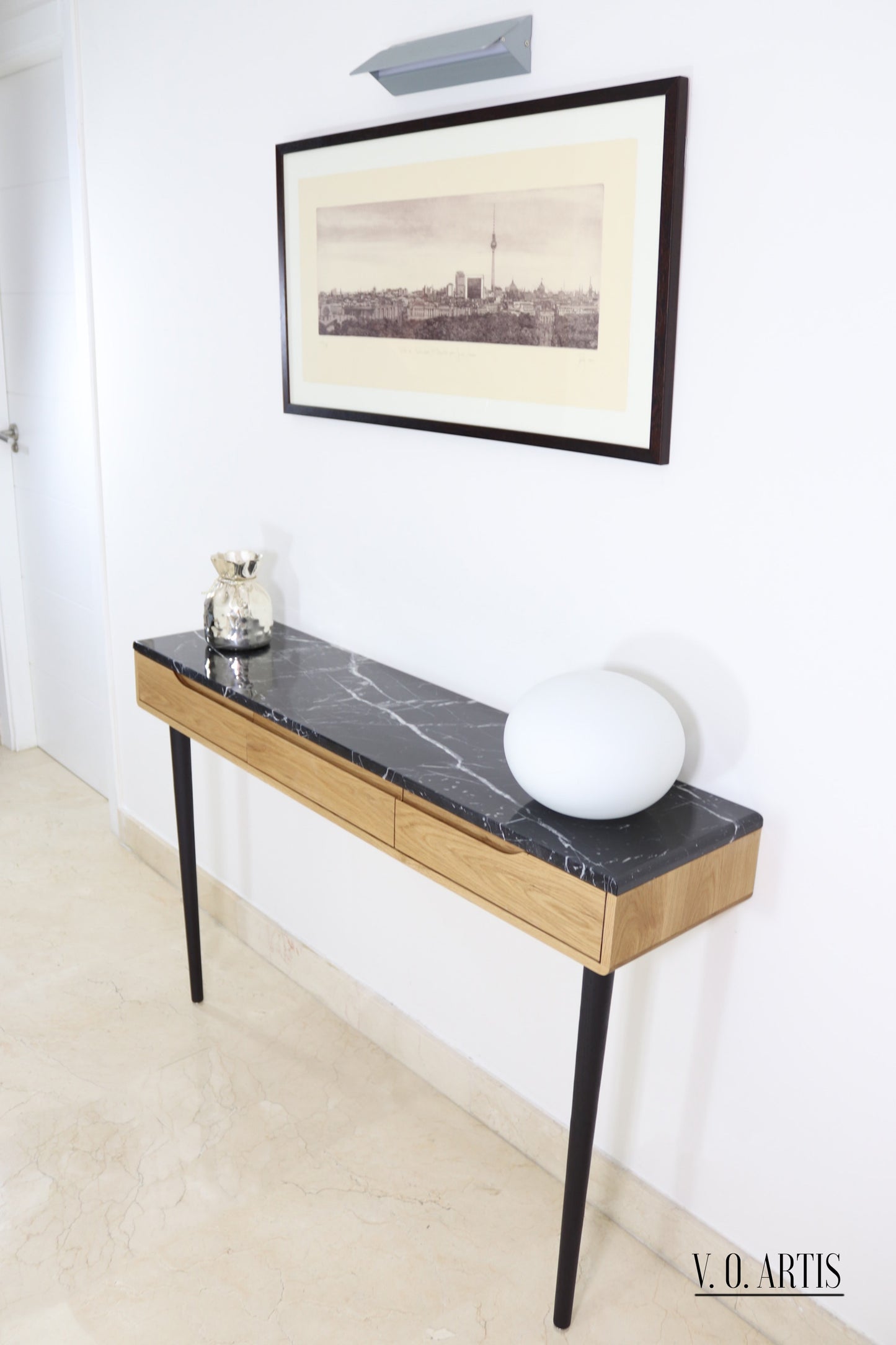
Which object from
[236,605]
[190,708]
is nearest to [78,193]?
[236,605]

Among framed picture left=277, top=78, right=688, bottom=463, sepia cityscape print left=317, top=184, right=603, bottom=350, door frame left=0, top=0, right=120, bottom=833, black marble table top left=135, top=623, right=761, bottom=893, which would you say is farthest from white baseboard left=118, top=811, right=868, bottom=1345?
sepia cityscape print left=317, top=184, right=603, bottom=350

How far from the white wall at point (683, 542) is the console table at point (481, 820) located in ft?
0.37

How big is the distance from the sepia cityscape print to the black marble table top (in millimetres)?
659

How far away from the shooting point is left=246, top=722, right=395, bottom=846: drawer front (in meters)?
1.81

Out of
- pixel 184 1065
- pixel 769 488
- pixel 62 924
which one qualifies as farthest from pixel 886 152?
pixel 62 924

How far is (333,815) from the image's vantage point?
1.93m

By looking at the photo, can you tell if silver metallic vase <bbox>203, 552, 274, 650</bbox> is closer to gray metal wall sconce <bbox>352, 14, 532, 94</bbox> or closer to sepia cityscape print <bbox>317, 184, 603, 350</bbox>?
sepia cityscape print <bbox>317, 184, 603, 350</bbox>

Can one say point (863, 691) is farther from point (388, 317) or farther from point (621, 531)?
point (388, 317)

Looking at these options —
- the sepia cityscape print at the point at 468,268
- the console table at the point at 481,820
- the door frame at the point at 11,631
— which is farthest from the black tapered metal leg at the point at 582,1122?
the door frame at the point at 11,631

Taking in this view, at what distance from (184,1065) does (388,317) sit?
163 cm

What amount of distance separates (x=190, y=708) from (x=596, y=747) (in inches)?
41.5

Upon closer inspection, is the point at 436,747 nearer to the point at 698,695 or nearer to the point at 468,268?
the point at 698,695

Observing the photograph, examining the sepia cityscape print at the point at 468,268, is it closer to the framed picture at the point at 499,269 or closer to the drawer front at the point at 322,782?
the framed picture at the point at 499,269

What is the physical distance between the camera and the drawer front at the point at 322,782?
1.81 meters
